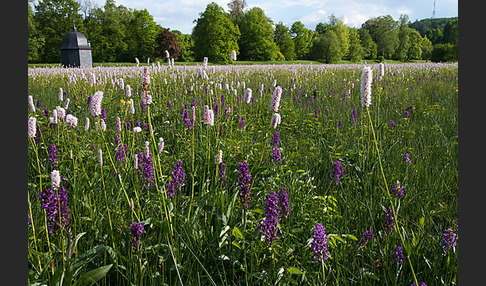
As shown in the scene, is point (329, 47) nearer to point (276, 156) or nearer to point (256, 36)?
point (256, 36)

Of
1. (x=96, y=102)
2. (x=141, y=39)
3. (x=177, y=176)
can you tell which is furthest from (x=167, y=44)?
(x=96, y=102)

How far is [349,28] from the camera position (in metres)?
67.4

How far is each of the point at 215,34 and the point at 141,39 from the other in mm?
21756

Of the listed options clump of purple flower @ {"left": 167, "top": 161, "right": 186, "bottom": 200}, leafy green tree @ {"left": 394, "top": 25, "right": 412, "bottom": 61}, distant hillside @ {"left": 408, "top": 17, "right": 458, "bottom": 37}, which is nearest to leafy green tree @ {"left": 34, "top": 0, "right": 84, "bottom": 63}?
clump of purple flower @ {"left": 167, "top": 161, "right": 186, "bottom": 200}

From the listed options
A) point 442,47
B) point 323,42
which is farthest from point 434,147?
point 323,42

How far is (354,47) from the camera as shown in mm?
64875

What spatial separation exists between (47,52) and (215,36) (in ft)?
77.5

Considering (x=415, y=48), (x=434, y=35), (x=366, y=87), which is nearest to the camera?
(x=366, y=87)

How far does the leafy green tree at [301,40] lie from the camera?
67688 mm

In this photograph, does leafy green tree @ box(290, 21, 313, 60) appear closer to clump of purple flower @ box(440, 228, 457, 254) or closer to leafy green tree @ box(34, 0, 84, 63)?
leafy green tree @ box(34, 0, 84, 63)

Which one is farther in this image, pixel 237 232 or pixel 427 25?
pixel 427 25

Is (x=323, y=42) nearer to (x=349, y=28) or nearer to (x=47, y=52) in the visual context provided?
(x=349, y=28)

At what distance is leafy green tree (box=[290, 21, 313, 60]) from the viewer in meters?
67.7

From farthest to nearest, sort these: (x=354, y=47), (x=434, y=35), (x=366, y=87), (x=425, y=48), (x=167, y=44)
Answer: (x=434, y=35) → (x=425, y=48) → (x=354, y=47) → (x=167, y=44) → (x=366, y=87)
